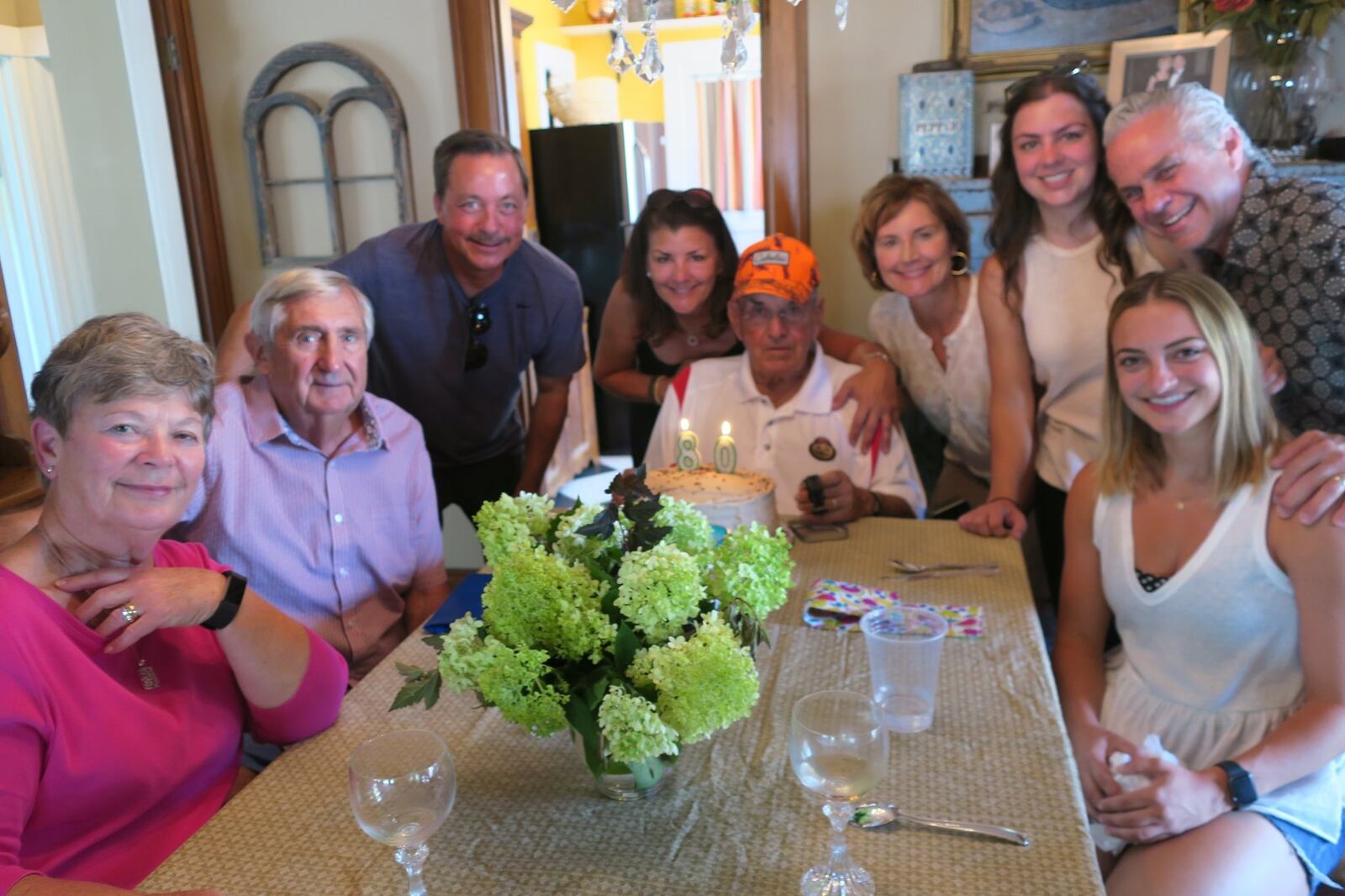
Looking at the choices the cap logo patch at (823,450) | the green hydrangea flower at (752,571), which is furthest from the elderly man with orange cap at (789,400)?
the green hydrangea flower at (752,571)

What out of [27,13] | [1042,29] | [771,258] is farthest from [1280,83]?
[27,13]

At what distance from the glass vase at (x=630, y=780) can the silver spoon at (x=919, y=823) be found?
22cm

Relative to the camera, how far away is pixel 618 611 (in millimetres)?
1038

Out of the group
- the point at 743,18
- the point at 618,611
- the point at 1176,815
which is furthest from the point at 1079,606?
the point at 743,18

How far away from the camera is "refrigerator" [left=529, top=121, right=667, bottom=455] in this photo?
184 inches

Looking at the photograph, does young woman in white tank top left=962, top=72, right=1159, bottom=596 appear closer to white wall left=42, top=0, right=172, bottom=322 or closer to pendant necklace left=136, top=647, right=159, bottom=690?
pendant necklace left=136, top=647, right=159, bottom=690

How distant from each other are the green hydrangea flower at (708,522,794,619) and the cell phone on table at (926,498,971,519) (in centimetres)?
128

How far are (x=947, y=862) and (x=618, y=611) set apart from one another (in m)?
0.42

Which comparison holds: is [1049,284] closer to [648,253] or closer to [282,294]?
[648,253]

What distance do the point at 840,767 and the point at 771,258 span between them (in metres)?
1.42

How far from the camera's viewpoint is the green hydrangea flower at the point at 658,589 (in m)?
0.97

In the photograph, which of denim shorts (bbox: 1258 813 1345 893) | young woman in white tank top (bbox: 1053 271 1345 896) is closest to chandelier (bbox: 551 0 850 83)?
young woman in white tank top (bbox: 1053 271 1345 896)

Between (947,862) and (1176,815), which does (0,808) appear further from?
(1176,815)

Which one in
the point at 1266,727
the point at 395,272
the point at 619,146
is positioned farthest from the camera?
the point at 619,146
